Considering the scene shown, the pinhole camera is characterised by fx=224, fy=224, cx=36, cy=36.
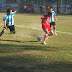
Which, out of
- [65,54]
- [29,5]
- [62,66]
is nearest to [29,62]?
[62,66]

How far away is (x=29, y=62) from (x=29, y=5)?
4946cm

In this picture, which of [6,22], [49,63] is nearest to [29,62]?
[49,63]

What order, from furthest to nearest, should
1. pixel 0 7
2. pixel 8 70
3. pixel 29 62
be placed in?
pixel 0 7, pixel 29 62, pixel 8 70

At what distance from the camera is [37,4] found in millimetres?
58656

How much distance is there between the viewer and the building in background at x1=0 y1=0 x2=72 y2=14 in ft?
174

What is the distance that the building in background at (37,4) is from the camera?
52950 mm

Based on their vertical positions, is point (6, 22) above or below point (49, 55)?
above

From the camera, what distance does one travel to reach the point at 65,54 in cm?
898

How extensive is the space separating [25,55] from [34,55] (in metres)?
0.35

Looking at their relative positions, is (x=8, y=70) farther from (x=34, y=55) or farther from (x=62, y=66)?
(x=34, y=55)

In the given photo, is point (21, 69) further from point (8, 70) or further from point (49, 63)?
point (49, 63)

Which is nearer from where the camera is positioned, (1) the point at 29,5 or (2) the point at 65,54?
(2) the point at 65,54

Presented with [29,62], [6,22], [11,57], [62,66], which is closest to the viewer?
[62,66]

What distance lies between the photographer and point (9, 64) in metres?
7.26
